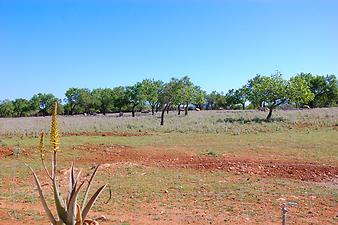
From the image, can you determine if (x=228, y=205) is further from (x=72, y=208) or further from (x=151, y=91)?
(x=151, y=91)

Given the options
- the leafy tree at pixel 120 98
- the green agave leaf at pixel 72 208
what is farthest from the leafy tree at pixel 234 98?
the green agave leaf at pixel 72 208

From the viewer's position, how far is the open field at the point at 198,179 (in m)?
8.03

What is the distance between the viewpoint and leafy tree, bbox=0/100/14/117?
255 ft

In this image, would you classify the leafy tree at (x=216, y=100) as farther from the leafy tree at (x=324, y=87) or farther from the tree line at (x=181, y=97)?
the leafy tree at (x=324, y=87)

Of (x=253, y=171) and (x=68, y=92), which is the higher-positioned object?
(x=68, y=92)

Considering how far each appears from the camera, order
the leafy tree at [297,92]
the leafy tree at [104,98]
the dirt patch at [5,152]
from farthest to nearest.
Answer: the leafy tree at [104,98]
the leafy tree at [297,92]
the dirt patch at [5,152]

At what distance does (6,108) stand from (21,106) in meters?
2.90

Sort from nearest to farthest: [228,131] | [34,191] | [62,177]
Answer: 1. [34,191]
2. [62,177]
3. [228,131]

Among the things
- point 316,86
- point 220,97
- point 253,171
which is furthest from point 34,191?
point 220,97

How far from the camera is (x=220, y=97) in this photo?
306ft

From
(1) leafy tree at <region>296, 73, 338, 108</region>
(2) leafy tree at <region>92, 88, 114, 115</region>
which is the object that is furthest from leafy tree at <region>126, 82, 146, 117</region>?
(1) leafy tree at <region>296, 73, 338, 108</region>

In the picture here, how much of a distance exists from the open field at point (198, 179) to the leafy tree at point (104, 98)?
50.8 m

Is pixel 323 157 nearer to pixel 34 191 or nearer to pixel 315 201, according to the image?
pixel 315 201

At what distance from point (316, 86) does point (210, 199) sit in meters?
61.0
